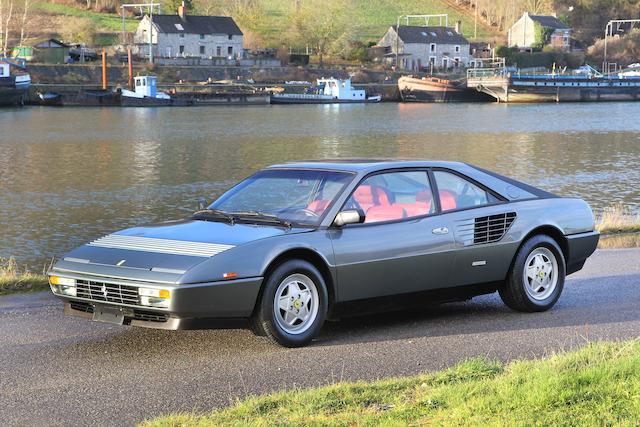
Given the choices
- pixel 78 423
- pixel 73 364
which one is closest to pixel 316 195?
pixel 73 364

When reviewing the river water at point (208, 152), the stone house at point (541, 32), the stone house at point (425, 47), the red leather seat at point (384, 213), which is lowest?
the river water at point (208, 152)

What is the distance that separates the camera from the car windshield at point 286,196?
26.6 feet

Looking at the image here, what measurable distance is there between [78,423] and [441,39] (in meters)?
132

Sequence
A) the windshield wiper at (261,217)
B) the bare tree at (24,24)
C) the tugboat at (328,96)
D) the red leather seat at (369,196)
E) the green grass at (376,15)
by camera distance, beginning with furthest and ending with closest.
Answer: the green grass at (376,15) → the bare tree at (24,24) → the tugboat at (328,96) → the red leather seat at (369,196) → the windshield wiper at (261,217)

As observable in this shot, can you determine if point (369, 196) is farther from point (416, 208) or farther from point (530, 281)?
point (530, 281)

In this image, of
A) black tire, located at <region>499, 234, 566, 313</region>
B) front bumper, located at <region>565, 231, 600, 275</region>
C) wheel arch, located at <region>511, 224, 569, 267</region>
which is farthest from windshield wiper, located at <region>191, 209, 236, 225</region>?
front bumper, located at <region>565, 231, 600, 275</region>

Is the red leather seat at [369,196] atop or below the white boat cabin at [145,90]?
below

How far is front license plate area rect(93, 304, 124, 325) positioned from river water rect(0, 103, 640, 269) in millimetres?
10648

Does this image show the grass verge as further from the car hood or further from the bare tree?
the bare tree

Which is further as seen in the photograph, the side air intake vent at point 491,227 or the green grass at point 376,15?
the green grass at point 376,15

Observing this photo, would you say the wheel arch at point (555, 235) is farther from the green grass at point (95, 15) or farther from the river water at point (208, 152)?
the green grass at point (95, 15)

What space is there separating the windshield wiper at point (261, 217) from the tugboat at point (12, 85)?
80030 millimetres

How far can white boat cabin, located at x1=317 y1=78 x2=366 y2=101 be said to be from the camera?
103188mm

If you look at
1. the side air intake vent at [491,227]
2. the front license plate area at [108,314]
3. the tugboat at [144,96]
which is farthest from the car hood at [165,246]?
the tugboat at [144,96]
